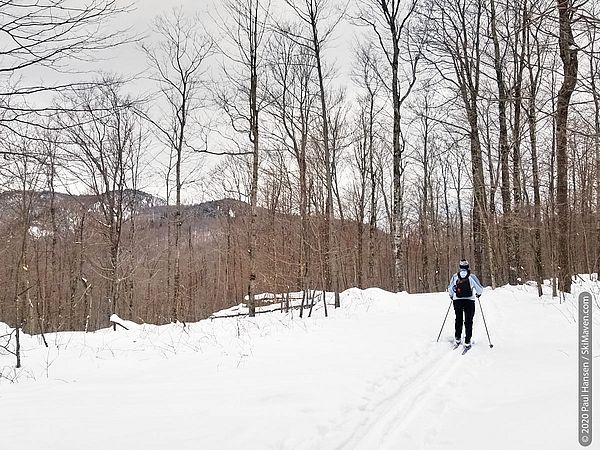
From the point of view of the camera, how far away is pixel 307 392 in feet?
17.3

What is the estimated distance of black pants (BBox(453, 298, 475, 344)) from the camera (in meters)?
8.66

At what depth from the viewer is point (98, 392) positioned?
5492 mm

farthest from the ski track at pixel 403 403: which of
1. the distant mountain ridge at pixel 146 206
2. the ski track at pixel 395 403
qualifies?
the distant mountain ridge at pixel 146 206

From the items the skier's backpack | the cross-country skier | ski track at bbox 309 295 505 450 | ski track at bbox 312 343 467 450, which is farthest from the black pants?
ski track at bbox 312 343 467 450

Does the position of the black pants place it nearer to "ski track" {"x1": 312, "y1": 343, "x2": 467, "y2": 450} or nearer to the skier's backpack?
the skier's backpack

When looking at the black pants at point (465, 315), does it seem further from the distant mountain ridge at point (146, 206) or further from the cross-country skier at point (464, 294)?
the distant mountain ridge at point (146, 206)

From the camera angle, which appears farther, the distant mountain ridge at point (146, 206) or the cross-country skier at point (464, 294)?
the distant mountain ridge at point (146, 206)

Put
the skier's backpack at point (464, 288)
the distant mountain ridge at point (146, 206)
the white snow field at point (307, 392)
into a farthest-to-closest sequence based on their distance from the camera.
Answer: the distant mountain ridge at point (146, 206)
the skier's backpack at point (464, 288)
the white snow field at point (307, 392)

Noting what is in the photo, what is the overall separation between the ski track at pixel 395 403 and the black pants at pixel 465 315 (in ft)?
4.16

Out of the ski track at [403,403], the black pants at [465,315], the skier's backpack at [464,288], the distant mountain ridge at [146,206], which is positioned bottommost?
the ski track at [403,403]

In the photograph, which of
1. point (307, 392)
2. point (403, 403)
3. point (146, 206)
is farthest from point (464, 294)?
point (146, 206)

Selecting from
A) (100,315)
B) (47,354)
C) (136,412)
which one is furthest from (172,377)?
(100,315)

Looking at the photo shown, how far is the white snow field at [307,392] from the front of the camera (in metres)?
3.96

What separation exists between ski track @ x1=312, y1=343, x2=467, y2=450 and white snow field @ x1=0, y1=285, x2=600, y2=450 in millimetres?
20
